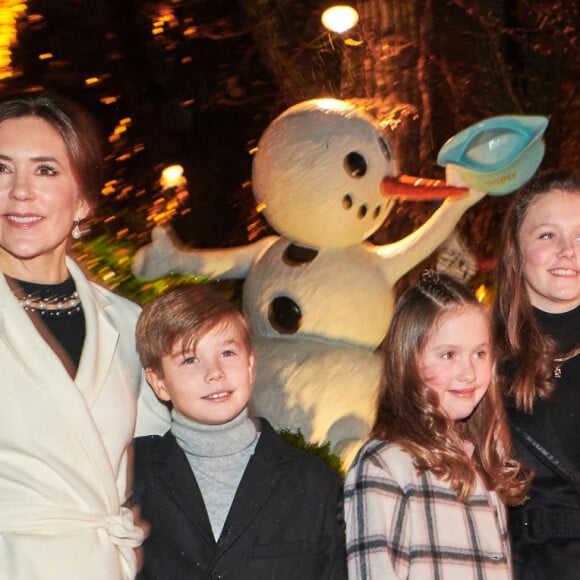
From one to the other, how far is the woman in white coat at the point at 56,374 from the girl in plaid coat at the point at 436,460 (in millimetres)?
524

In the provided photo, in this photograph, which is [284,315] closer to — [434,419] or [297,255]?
[297,255]

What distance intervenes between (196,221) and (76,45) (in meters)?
1.71

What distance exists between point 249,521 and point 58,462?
0.44 meters

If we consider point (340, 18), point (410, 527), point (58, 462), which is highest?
point (340, 18)

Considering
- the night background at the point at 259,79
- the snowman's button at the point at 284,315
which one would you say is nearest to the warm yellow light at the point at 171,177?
the night background at the point at 259,79

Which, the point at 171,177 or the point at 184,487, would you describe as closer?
the point at 184,487

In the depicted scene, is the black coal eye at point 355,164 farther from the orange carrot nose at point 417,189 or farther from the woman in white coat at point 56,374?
the woman in white coat at point 56,374

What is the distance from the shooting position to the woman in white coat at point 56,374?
1.92m

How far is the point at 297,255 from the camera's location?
3943mm

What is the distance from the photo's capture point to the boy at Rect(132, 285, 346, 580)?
214 centimetres

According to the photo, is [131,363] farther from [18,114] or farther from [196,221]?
[196,221]

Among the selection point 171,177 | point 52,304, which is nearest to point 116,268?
point 52,304

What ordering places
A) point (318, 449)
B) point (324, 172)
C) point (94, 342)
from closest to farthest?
point (94, 342)
point (318, 449)
point (324, 172)

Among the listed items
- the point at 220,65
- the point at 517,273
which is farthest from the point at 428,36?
the point at 517,273
